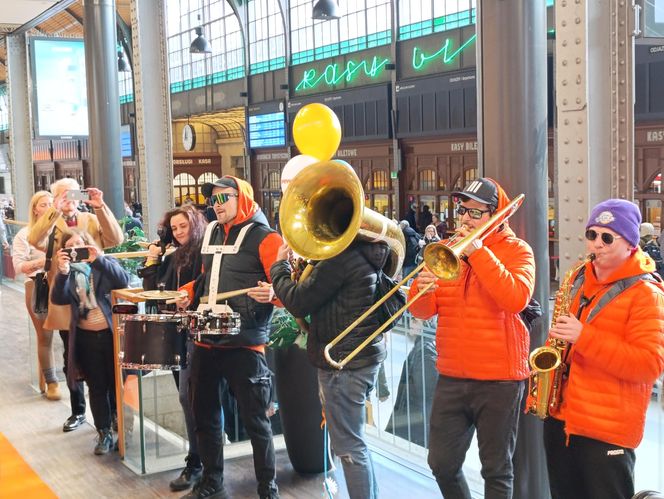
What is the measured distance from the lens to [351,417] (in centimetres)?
360

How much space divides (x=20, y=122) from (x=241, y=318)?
13.7m

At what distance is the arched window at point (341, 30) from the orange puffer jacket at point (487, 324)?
18.2m

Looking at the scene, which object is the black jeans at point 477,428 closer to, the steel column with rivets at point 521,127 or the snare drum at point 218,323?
the steel column with rivets at point 521,127

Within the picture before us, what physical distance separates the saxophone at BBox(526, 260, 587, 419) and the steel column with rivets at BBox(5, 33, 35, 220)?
13.8 m

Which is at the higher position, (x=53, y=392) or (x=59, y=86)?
(x=59, y=86)

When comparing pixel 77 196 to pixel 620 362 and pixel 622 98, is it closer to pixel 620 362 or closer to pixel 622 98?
pixel 622 98

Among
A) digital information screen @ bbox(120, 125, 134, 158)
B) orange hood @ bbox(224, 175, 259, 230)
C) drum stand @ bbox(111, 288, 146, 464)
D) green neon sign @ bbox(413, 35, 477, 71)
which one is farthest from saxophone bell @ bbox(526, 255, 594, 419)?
digital information screen @ bbox(120, 125, 134, 158)

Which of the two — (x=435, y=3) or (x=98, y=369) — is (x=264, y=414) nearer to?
(x=98, y=369)

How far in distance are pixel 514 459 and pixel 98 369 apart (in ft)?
9.12

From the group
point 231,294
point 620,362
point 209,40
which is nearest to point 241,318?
point 231,294

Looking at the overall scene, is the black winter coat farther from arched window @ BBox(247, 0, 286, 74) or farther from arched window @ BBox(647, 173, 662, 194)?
arched window @ BBox(247, 0, 286, 74)

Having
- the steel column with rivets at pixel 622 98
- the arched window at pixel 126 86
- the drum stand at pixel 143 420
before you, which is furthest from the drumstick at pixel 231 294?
the arched window at pixel 126 86

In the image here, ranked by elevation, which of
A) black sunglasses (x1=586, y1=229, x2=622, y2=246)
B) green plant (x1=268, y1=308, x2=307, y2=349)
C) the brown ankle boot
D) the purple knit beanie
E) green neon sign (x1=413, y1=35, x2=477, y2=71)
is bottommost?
the brown ankle boot

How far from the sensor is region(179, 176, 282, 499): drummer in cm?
416
